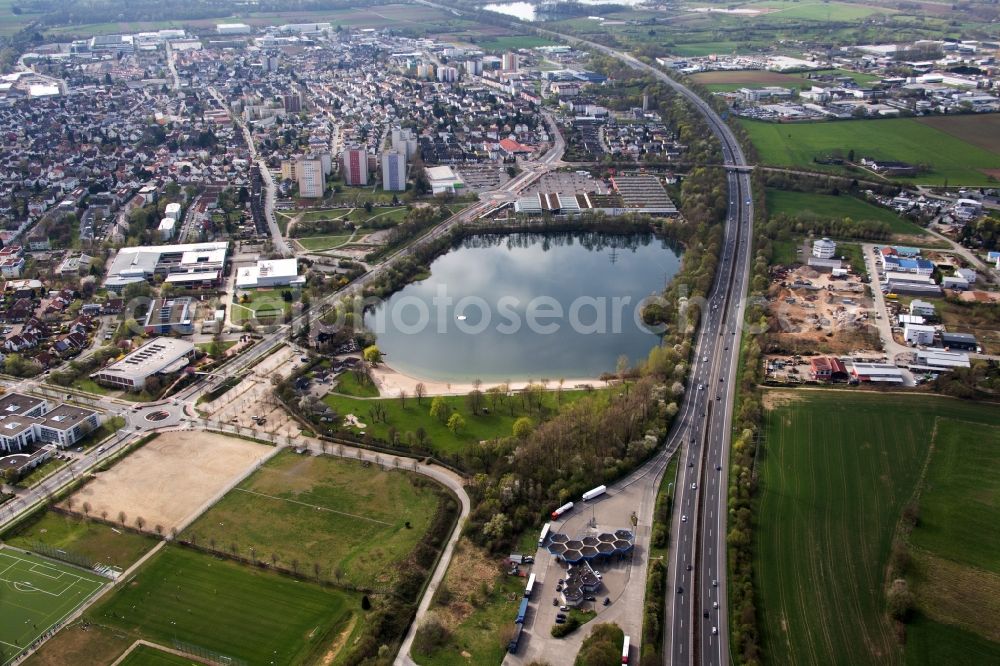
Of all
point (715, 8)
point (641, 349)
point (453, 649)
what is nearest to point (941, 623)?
point (453, 649)

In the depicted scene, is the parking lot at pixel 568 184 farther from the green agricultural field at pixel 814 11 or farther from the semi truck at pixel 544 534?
the green agricultural field at pixel 814 11

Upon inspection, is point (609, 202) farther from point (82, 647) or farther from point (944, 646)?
point (82, 647)

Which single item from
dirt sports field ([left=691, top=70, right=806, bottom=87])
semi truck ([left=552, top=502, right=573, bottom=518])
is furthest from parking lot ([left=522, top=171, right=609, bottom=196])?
semi truck ([left=552, top=502, right=573, bottom=518])

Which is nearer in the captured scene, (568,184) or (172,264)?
(172,264)

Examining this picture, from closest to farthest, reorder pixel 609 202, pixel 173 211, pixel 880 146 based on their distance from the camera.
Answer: pixel 173 211 → pixel 609 202 → pixel 880 146

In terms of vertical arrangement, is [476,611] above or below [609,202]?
below

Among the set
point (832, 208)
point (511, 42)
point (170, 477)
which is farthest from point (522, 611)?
point (511, 42)

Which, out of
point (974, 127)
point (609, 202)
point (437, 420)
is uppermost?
point (974, 127)
